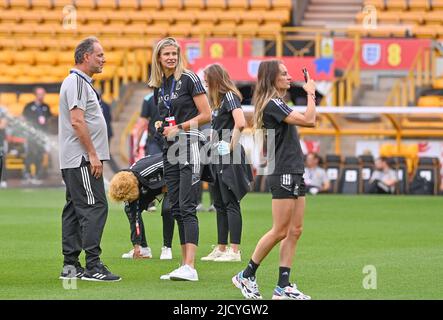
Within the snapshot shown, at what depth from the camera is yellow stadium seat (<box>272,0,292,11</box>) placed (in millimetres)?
35200

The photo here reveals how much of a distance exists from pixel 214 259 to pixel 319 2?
24.2 m

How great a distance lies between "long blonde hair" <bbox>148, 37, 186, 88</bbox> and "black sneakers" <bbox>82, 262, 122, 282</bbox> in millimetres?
1804

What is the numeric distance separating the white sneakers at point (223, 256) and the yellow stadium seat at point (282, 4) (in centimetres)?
2230

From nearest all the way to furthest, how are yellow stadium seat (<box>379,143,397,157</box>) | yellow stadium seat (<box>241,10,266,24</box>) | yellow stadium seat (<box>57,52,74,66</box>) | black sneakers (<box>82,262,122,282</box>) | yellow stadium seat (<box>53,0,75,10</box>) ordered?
black sneakers (<box>82,262,122,282</box>)
yellow stadium seat (<box>379,143,397,157</box>)
yellow stadium seat (<box>57,52,74,66</box>)
yellow stadium seat (<box>241,10,266,24</box>)
yellow stadium seat (<box>53,0,75,10</box>)

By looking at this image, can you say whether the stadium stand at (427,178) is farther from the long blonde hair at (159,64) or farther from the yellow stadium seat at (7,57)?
the long blonde hair at (159,64)

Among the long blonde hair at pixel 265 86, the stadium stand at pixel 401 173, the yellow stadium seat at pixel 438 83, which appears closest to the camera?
the long blonde hair at pixel 265 86

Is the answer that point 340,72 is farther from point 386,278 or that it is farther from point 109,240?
point 386,278

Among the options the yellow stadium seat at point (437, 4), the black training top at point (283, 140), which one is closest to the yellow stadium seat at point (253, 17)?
the yellow stadium seat at point (437, 4)

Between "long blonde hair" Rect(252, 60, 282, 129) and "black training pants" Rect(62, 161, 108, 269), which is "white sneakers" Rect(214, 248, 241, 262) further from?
"long blonde hair" Rect(252, 60, 282, 129)

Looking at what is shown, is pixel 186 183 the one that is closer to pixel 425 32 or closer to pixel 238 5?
pixel 425 32

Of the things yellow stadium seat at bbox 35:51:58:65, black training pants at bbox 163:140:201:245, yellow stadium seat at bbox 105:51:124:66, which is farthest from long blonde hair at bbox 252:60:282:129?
yellow stadium seat at bbox 35:51:58:65

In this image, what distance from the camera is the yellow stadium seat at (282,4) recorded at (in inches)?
1386
